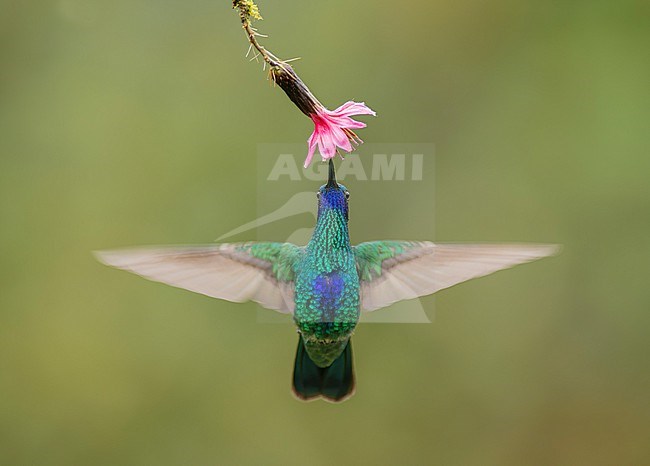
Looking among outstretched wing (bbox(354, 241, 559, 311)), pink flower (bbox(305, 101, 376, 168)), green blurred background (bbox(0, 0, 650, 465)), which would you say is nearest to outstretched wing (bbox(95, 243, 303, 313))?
outstretched wing (bbox(354, 241, 559, 311))

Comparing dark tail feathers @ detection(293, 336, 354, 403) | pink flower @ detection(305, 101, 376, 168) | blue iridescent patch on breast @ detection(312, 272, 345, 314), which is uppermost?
pink flower @ detection(305, 101, 376, 168)

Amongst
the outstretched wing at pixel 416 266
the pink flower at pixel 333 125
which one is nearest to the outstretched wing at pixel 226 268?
the outstretched wing at pixel 416 266

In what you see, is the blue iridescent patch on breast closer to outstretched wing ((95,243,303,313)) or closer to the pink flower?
outstretched wing ((95,243,303,313))

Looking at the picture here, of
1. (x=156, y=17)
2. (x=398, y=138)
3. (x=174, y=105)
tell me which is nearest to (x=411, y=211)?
(x=398, y=138)

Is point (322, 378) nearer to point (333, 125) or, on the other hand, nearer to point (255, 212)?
point (333, 125)

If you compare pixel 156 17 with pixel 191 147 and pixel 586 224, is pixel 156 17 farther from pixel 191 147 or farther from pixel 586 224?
pixel 586 224

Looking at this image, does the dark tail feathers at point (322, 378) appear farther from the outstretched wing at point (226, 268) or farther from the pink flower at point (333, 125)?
the pink flower at point (333, 125)
